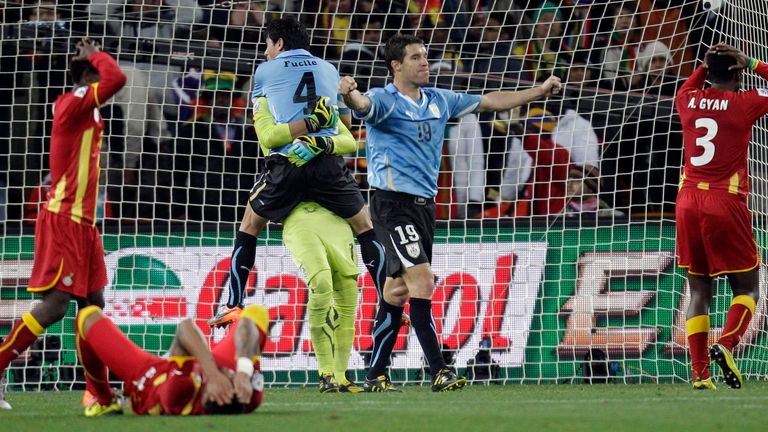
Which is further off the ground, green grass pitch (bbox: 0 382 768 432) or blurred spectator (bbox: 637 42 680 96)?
blurred spectator (bbox: 637 42 680 96)

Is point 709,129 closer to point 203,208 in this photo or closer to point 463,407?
point 463,407

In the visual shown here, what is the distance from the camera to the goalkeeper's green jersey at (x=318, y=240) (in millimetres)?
8383

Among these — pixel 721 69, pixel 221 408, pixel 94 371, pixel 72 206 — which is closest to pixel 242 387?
pixel 221 408

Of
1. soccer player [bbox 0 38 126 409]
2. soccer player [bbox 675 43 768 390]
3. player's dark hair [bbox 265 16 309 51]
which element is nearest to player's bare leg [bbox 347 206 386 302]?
player's dark hair [bbox 265 16 309 51]

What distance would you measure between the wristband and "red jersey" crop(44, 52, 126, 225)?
5.29 feet

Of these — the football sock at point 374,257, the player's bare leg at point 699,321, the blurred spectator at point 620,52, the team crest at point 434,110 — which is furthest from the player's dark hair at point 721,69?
the blurred spectator at point 620,52

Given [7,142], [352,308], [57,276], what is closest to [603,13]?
[352,308]

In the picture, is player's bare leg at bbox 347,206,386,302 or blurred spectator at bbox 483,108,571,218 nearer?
player's bare leg at bbox 347,206,386,302

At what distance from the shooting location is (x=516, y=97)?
27.9ft

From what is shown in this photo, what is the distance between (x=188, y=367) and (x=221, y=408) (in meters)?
0.24

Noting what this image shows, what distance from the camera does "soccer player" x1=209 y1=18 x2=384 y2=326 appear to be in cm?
837

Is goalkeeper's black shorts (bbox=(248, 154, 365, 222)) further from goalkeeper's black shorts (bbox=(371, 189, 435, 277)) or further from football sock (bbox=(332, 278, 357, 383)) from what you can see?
football sock (bbox=(332, 278, 357, 383))

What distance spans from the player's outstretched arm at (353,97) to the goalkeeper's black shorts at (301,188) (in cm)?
57

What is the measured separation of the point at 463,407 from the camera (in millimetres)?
6445
